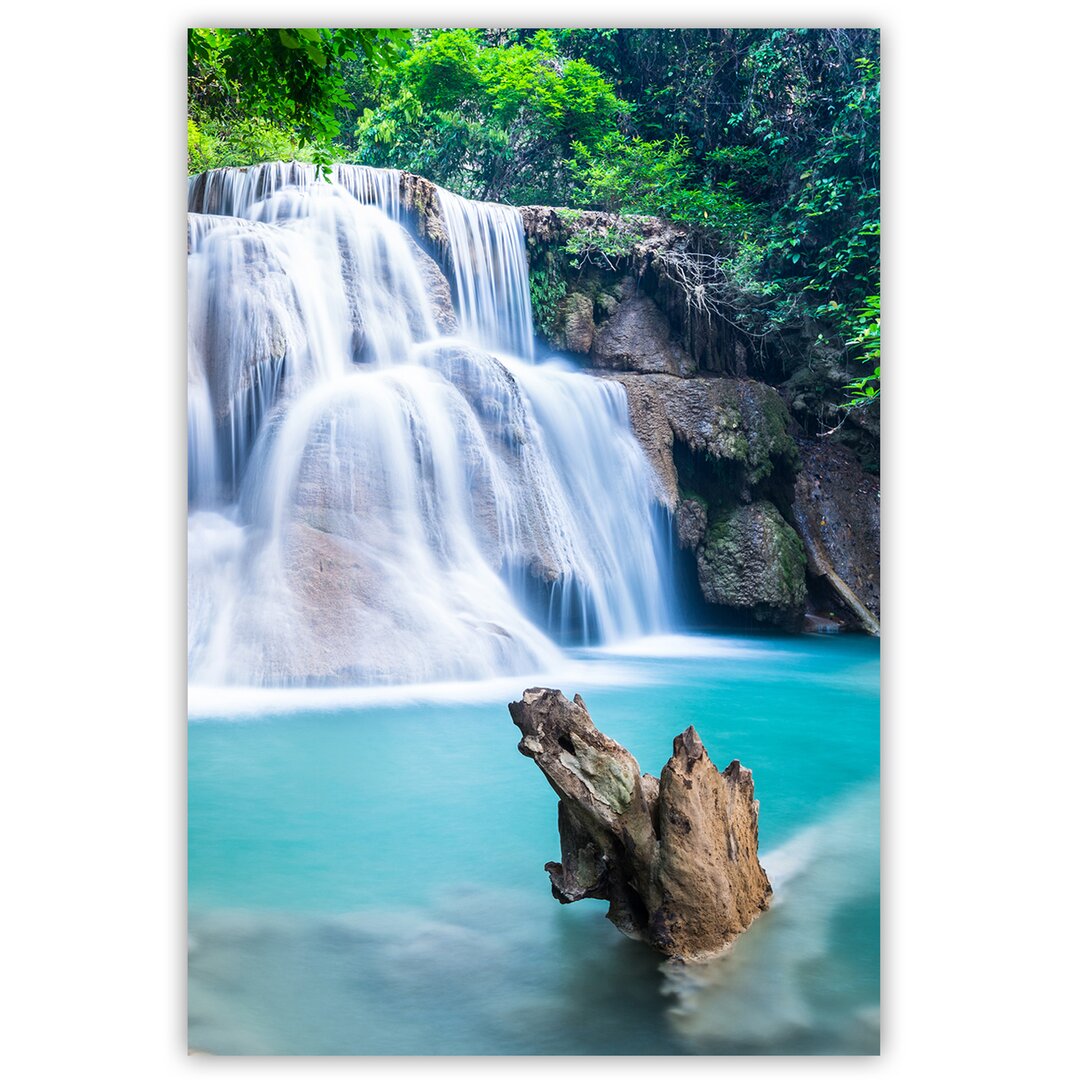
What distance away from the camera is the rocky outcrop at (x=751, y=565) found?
138 inches

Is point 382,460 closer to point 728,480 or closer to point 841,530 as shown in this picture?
point 728,480

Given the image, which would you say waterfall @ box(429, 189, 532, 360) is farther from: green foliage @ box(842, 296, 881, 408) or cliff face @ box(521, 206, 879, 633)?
green foliage @ box(842, 296, 881, 408)

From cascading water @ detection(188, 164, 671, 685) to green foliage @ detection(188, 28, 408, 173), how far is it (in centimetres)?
22

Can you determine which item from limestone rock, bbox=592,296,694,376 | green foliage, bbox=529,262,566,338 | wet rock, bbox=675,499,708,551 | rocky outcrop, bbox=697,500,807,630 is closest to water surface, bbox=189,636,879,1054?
rocky outcrop, bbox=697,500,807,630

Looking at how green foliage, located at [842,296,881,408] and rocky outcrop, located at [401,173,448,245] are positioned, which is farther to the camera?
rocky outcrop, located at [401,173,448,245]

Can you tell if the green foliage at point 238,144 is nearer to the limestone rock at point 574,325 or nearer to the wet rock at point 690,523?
the limestone rock at point 574,325

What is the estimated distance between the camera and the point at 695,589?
11.7 feet

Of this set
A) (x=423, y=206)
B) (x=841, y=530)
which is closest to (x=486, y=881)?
(x=841, y=530)

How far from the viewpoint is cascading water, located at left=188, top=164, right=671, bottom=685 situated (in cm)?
310
